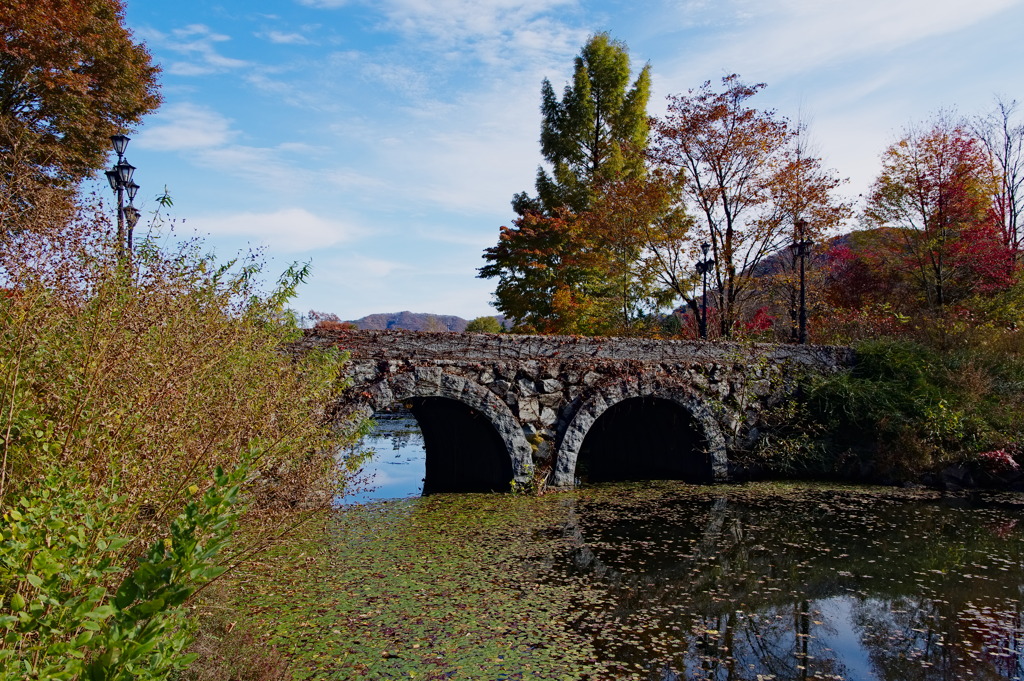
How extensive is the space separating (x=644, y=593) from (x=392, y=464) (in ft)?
28.5

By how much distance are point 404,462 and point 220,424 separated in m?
10.6

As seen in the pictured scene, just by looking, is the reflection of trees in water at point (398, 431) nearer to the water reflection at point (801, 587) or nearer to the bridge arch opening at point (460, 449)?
the bridge arch opening at point (460, 449)

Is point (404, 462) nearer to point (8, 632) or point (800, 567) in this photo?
point (800, 567)

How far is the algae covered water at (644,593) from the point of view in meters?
4.45

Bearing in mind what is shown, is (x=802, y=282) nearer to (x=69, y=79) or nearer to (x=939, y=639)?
(x=939, y=639)

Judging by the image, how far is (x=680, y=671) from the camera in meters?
4.36

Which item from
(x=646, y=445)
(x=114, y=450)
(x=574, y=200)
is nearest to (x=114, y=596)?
(x=114, y=450)

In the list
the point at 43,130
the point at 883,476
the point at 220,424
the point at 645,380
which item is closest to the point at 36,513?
the point at 220,424

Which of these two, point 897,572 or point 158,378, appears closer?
point 158,378

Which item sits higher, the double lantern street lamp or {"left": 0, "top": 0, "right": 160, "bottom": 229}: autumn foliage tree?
{"left": 0, "top": 0, "right": 160, "bottom": 229}: autumn foliage tree

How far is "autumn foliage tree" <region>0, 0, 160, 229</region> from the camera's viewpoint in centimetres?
1393

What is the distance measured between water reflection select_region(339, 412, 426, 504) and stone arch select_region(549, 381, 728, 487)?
91.8 inches

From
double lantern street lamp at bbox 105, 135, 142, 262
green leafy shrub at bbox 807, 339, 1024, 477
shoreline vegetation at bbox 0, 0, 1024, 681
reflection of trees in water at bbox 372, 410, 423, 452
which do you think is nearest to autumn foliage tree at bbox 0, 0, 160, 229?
shoreline vegetation at bbox 0, 0, 1024, 681

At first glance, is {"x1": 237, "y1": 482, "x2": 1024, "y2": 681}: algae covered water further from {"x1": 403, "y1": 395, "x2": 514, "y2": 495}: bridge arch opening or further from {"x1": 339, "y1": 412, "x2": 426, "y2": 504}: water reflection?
{"x1": 403, "y1": 395, "x2": 514, "y2": 495}: bridge arch opening
